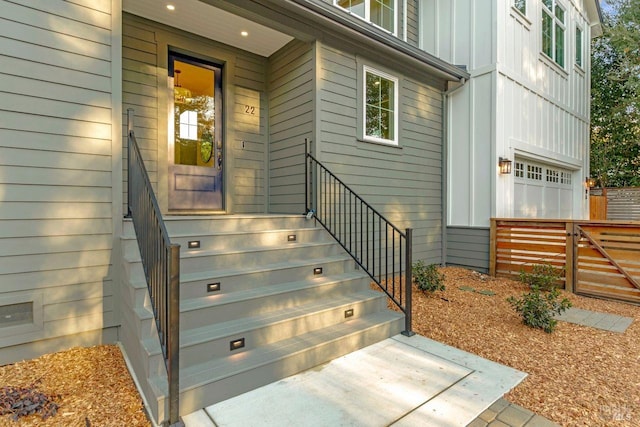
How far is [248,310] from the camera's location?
9.05 feet

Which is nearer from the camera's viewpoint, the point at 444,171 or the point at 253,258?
the point at 253,258

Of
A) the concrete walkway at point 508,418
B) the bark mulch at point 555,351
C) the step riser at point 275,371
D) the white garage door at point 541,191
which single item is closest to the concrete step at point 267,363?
the step riser at point 275,371

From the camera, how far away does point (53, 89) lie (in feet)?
9.17

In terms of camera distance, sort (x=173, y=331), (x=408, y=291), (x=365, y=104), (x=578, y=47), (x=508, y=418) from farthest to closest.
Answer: (x=578, y=47) < (x=365, y=104) < (x=408, y=291) < (x=508, y=418) < (x=173, y=331)

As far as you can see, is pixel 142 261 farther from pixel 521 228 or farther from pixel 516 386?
pixel 521 228

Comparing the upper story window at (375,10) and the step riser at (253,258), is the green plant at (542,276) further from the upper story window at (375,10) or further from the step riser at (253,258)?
the upper story window at (375,10)

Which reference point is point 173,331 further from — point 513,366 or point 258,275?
point 513,366

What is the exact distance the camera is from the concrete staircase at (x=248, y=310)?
2217 mm

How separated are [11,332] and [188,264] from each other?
4.50ft

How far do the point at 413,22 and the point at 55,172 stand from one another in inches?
273

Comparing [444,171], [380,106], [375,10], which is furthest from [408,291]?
[375,10]

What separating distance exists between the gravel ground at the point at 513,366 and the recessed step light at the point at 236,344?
0.65 m

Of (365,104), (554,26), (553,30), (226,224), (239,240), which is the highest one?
(554,26)

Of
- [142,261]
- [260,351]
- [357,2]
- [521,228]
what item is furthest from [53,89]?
[521,228]
